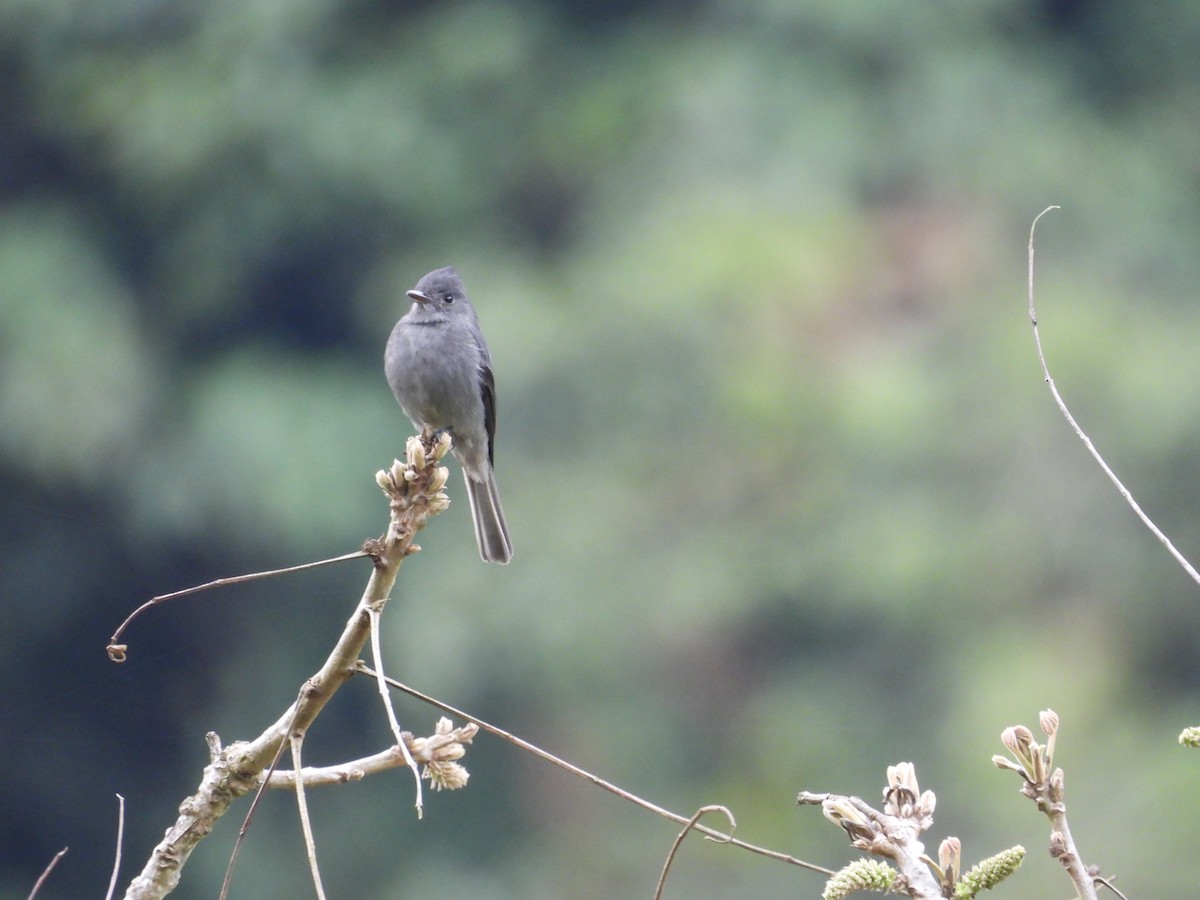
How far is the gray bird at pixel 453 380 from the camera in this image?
397 cm

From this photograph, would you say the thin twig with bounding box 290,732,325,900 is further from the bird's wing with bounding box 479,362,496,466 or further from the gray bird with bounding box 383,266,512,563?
the bird's wing with bounding box 479,362,496,466

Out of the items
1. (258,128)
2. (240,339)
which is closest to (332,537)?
(240,339)

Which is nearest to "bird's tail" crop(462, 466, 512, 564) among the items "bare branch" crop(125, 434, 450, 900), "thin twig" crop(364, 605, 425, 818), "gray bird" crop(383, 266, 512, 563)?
"gray bird" crop(383, 266, 512, 563)

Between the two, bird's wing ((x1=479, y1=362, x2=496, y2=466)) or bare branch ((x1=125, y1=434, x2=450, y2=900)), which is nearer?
bare branch ((x1=125, y1=434, x2=450, y2=900))

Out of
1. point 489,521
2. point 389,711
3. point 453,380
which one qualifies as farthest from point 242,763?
point 489,521

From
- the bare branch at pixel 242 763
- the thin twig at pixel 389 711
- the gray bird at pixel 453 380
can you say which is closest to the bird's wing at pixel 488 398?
the gray bird at pixel 453 380

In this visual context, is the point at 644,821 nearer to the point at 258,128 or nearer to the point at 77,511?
the point at 77,511

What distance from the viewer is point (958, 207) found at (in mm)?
11164

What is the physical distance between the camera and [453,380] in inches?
→ 158

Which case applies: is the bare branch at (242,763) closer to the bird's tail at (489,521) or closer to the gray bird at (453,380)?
the gray bird at (453,380)

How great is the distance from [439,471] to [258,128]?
10.5m

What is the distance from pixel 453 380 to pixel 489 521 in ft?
1.40

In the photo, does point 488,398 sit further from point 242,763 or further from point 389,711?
point 389,711

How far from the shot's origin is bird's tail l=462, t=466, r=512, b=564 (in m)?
4.11
